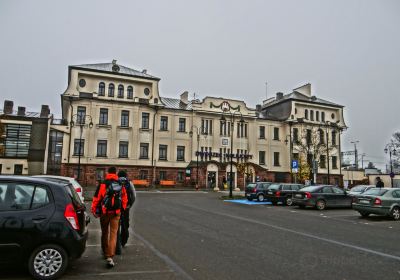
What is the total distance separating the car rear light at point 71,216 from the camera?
19.0 ft

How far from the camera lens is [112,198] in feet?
22.0

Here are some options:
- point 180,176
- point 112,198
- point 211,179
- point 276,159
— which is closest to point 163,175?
point 180,176

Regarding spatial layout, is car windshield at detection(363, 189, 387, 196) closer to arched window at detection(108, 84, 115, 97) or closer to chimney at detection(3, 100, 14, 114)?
arched window at detection(108, 84, 115, 97)

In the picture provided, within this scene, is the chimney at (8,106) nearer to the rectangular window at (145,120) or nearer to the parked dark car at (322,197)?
the rectangular window at (145,120)

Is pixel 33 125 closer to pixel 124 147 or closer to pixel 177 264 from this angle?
pixel 124 147

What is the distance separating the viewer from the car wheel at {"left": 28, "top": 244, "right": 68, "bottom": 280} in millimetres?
5508

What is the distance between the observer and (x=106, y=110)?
43906 mm

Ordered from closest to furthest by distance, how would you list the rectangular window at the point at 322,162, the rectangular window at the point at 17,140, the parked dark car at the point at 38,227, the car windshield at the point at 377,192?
the parked dark car at the point at 38,227 → the car windshield at the point at 377,192 → the rectangular window at the point at 17,140 → the rectangular window at the point at 322,162

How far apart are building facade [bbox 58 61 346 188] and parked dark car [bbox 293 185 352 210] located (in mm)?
19878

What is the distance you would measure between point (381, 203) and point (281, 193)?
347 inches

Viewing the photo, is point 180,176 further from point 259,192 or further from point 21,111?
point 21,111

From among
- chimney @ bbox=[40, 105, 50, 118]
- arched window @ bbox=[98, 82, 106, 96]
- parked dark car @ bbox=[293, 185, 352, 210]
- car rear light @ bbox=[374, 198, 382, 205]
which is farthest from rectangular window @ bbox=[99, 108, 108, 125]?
car rear light @ bbox=[374, 198, 382, 205]

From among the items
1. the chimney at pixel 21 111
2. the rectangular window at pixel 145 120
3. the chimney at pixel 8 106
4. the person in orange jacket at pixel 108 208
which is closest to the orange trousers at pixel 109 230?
the person in orange jacket at pixel 108 208

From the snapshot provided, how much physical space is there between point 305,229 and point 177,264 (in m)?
6.93
